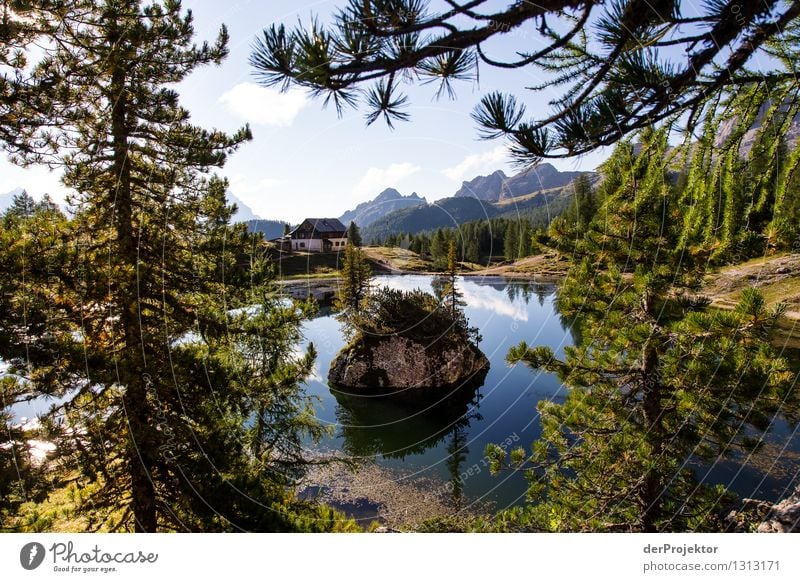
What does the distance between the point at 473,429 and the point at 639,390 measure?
14.5m

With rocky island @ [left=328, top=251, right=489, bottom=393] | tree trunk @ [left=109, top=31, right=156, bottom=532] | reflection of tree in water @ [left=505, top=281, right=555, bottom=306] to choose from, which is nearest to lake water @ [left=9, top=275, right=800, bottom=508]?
rocky island @ [left=328, top=251, right=489, bottom=393]

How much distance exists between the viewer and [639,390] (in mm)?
6473

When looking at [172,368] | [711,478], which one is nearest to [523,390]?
[711,478]

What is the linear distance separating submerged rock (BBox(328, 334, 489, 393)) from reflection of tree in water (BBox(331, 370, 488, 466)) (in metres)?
0.64

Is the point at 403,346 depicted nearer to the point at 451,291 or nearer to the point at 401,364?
the point at 401,364

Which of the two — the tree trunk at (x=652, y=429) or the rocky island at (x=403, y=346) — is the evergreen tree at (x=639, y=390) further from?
the rocky island at (x=403, y=346)

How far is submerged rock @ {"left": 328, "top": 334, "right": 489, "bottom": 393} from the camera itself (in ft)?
77.3

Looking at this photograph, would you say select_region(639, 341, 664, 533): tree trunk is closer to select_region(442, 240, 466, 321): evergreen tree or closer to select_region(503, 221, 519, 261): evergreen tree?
select_region(442, 240, 466, 321): evergreen tree

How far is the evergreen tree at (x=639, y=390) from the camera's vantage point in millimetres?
5477

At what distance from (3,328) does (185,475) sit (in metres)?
2.97

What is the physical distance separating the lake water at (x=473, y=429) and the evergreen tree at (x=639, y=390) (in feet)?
17.4

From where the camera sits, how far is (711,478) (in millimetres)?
14594

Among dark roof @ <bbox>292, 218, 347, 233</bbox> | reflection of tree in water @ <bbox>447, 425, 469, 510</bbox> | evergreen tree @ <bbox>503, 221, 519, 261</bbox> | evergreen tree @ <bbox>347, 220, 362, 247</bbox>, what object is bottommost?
reflection of tree in water @ <bbox>447, 425, 469, 510</bbox>

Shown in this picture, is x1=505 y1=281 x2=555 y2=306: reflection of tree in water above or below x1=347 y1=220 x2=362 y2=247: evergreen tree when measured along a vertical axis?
below
